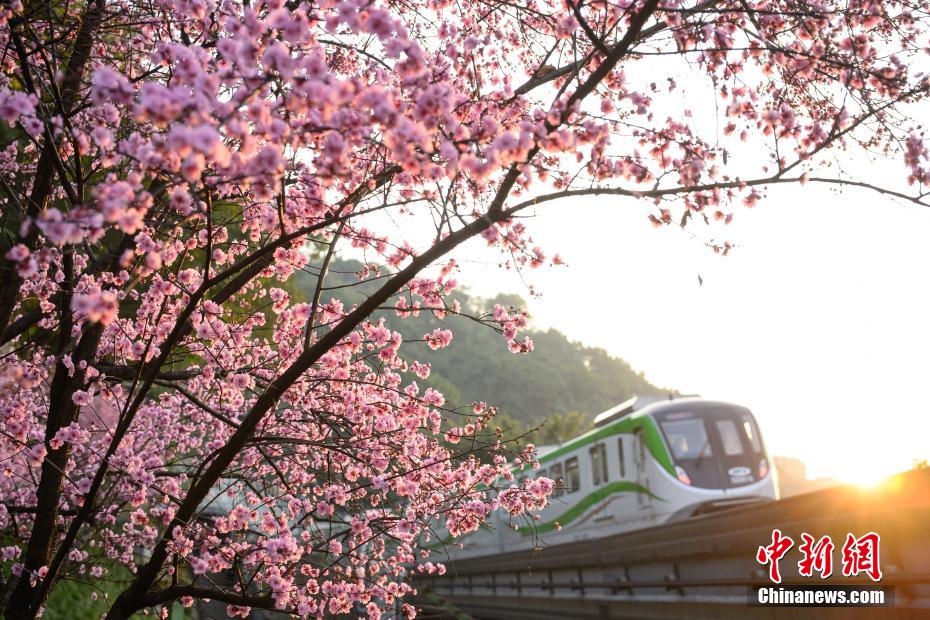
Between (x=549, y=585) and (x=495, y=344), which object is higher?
(x=495, y=344)

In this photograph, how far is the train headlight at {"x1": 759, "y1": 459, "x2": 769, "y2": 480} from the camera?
12.9 meters

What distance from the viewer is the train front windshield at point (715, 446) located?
42.1 feet

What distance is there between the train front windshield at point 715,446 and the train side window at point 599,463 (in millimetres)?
2046

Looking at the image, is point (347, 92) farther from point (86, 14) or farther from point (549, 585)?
point (549, 585)

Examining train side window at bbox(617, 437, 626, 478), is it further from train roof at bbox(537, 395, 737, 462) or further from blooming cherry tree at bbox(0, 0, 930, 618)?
blooming cherry tree at bbox(0, 0, 930, 618)

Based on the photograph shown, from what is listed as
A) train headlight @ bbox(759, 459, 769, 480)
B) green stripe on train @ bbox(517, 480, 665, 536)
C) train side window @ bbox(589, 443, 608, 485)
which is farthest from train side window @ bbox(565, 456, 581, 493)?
train headlight @ bbox(759, 459, 769, 480)

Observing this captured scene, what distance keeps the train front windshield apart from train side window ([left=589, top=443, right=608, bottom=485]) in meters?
2.05

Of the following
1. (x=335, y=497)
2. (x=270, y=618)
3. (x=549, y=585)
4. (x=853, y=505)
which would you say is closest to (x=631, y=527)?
(x=549, y=585)

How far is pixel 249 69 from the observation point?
2719mm

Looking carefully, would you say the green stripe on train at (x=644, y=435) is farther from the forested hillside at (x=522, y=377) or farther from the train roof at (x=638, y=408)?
the forested hillside at (x=522, y=377)

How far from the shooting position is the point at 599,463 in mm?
15242

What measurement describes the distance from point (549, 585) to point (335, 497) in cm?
928

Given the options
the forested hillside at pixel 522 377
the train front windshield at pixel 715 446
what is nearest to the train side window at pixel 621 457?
the train front windshield at pixel 715 446

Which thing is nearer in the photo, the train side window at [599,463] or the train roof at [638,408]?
the train roof at [638,408]
